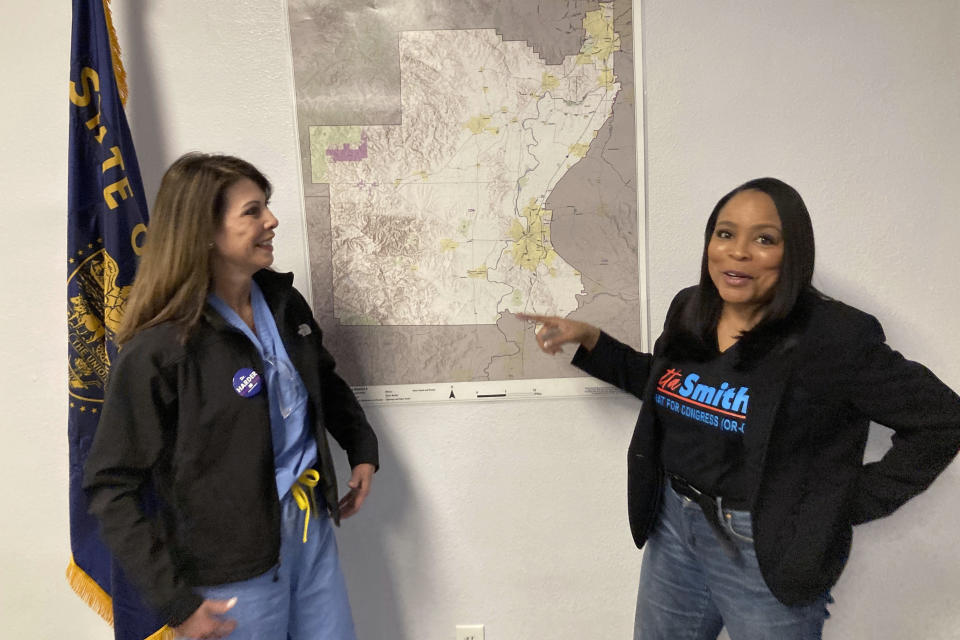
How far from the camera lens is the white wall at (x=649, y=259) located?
1.56m

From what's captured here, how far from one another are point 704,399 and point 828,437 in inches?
9.3

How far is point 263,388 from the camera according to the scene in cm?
119

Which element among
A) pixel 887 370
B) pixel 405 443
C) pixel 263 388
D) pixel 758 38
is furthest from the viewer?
pixel 405 443

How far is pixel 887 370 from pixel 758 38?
965 mm

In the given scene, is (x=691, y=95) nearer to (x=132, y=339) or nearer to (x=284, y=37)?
(x=284, y=37)

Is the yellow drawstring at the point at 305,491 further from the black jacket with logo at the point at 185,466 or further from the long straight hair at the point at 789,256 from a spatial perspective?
the long straight hair at the point at 789,256

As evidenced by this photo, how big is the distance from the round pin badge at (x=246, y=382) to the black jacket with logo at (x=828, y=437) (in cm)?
97

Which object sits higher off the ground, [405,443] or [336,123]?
[336,123]

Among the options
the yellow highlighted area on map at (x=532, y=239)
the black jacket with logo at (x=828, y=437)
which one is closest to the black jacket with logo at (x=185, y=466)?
the yellow highlighted area on map at (x=532, y=239)

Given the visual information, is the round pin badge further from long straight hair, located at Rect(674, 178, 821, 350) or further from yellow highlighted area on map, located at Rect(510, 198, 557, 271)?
long straight hair, located at Rect(674, 178, 821, 350)

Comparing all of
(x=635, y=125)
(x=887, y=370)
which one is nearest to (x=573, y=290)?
(x=635, y=125)

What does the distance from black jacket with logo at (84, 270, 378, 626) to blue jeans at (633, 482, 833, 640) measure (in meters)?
0.85

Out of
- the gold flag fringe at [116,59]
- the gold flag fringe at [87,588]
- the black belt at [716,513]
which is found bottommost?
the gold flag fringe at [87,588]

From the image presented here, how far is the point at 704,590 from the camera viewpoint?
1.29 m
